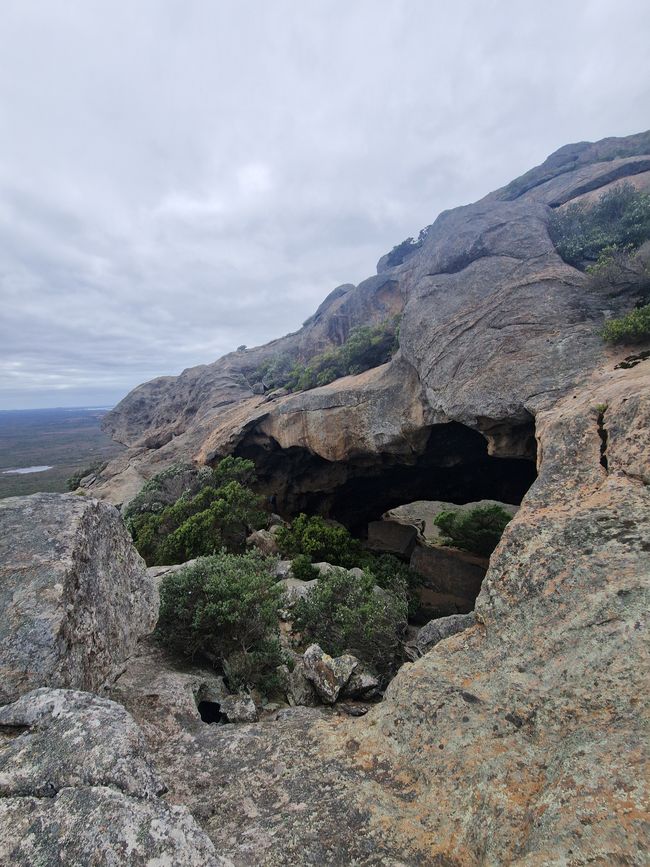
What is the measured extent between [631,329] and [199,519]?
16.3 m

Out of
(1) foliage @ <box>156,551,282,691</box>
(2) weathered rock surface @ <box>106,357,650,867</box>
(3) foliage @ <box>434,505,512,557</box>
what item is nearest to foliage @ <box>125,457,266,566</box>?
(1) foliage @ <box>156,551,282,691</box>

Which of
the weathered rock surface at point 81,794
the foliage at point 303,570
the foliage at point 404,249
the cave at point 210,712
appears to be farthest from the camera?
the foliage at point 404,249

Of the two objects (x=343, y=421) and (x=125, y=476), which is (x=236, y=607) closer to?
(x=343, y=421)

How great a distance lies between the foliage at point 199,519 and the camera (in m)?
16.6

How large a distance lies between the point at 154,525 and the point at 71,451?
139062 millimetres

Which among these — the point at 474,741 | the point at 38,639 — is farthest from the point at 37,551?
the point at 474,741

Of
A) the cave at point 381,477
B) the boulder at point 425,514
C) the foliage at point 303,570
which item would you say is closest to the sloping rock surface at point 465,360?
the cave at point 381,477

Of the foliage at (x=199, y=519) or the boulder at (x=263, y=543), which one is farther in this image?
the boulder at (x=263, y=543)

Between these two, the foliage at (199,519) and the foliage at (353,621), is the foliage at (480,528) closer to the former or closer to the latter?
the foliage at (353,621)

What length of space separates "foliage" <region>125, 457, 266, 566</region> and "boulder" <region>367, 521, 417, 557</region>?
918cm

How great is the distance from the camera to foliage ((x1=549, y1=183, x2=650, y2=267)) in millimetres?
16188

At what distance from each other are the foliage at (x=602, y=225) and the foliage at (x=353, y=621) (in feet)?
48.5

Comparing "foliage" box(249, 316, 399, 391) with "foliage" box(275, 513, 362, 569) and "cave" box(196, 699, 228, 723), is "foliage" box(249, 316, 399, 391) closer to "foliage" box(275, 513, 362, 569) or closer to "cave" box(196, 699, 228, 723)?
"foliage" box(275, 513, 362, 569)

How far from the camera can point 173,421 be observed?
1458 inches
